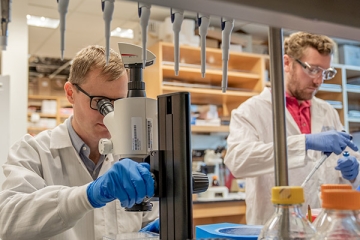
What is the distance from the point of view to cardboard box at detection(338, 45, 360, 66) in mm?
5469

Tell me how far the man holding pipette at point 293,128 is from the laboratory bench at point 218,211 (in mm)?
1651

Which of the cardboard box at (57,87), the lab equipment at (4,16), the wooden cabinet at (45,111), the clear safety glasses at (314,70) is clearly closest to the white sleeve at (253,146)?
the clear safety glasses at (314,70)

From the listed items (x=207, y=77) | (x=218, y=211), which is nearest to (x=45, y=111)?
(x=207, y=77)

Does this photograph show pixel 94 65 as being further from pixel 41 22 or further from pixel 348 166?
pixel 41 22

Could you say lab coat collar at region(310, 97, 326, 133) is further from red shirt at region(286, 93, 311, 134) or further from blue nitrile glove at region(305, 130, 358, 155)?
blue nitrile glove at region(305, 130, 358, 155)

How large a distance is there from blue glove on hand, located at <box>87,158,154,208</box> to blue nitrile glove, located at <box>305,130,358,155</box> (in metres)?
1.13

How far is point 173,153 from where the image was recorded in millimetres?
769

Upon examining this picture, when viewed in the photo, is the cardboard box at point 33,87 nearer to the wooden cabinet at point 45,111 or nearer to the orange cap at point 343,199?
the wooden cabinet at point 45,111

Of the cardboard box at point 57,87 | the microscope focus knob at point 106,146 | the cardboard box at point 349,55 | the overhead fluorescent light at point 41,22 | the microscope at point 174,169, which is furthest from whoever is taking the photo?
the cardboard box at point 57,87

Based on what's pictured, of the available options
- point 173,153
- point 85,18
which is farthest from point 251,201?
point 85,18

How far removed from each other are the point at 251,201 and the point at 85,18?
10.3 ft

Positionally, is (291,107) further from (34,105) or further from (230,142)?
(34,105)

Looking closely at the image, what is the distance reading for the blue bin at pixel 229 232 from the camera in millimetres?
890

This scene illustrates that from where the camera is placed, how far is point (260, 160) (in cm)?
200
